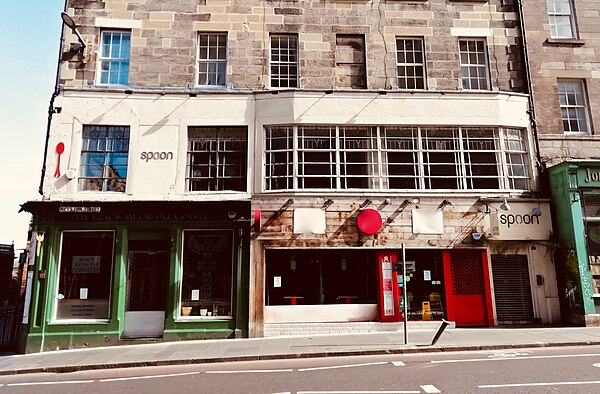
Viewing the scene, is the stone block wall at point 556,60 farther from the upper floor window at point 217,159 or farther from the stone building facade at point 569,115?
the upper floor window at point 217,159

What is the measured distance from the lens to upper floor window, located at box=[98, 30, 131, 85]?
47.4 feet

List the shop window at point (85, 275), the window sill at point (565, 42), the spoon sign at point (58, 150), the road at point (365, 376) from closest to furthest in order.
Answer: the road at point (365, 376) → the shop window at point (85, 275) → the spoon sign at point (58, 150) → the window sill at point (565, 42)

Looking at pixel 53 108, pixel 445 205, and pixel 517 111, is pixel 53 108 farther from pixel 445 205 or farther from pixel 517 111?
pixel 517 111

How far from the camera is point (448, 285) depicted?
13.6 metres

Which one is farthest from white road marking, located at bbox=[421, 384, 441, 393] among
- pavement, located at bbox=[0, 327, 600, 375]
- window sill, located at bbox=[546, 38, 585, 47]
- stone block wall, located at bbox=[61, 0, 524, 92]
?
window sill, located at bbox=[546, 38, 585, 47]

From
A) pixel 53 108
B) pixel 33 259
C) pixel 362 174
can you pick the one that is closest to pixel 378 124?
pixel 362 174

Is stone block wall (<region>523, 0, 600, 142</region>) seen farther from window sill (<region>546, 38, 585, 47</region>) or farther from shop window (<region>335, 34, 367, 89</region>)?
shop window (<region>335, 34, 367, 89</region>)

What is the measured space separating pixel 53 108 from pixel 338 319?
11818mm

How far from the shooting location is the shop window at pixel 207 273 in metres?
13.0

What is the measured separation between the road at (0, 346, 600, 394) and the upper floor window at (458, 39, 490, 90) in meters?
9.48

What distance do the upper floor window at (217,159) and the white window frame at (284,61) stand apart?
230cm

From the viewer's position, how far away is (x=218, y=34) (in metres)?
14.9

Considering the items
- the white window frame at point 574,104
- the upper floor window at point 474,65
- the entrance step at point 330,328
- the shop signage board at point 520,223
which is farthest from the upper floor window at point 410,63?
the entrance step at point 330,328

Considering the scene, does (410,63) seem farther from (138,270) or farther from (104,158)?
(138,270)
